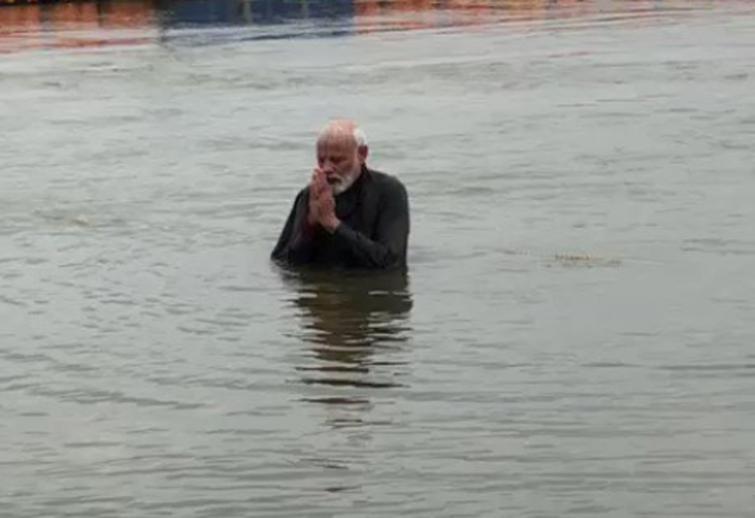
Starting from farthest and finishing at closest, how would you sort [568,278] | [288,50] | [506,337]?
[288,50], [568,278], [506,337]

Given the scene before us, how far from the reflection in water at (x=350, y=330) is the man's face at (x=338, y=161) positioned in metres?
0.64

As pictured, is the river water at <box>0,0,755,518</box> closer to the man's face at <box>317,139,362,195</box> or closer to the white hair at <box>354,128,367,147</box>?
the man's face at <box>317,139,362,195</box>

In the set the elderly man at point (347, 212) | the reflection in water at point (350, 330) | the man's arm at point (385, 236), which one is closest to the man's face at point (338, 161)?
the elderly man at point (347, 212)

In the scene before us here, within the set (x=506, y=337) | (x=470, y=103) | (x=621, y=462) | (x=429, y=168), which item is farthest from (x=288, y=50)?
(x=621, y=462)

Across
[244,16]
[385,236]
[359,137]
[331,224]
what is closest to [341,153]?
[359,137]

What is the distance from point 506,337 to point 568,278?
2.13m

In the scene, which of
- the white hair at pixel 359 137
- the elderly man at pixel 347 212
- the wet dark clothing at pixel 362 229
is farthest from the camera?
the wet dark clothing at pixel 362 229

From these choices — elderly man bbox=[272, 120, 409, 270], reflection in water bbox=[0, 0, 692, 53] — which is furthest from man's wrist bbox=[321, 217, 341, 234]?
reflection in water bbox=[0, 0, 692, 53]

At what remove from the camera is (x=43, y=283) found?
1481 cm

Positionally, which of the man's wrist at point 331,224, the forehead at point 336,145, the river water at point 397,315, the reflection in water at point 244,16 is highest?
the forehead at point 336,145

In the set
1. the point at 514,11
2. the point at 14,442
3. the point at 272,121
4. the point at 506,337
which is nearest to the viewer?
the point at 14,442

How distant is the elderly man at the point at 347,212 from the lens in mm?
13594

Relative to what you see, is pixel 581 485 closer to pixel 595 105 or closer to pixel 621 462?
pixel 621 462

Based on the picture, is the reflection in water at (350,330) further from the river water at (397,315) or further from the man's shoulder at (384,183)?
the man's shoulder at (384,183)
